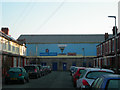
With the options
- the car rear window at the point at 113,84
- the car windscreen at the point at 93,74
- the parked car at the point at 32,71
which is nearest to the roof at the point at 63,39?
the parked car at the point at 32,71

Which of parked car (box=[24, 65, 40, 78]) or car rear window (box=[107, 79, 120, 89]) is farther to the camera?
parked car (box=[24, 65, 40, 78])

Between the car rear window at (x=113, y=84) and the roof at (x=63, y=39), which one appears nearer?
the car rear window at (x=113, y=84)

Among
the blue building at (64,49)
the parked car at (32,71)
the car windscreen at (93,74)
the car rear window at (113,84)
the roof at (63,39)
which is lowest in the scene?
the parked car at (32,71)

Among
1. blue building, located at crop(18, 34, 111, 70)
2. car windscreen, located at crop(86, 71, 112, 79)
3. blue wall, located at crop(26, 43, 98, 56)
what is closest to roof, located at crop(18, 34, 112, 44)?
blue building, located at crop(18, 34, 111, 70)

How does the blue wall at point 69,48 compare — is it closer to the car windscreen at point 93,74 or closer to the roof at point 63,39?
the roof at point 63,39

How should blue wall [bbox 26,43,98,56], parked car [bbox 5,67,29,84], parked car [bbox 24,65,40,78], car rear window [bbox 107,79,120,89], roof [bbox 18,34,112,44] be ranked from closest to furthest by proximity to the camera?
1. car rear window [bbox 107,79,120,89]
2. parked car [bbox 5,67,29,84]
3. parked car [bbox 24,65,40,78]
4. blue wall [bbox 26,43,98,56]
5. roof [bbox 18,34,112,44]

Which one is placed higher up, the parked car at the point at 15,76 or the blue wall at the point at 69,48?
the blue wall at the point at 69,48

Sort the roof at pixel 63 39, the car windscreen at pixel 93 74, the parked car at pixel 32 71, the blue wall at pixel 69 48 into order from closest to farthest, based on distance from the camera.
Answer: the car windscreen at pixel 93 74
the parked car at pixel 32 71
the blue wall at pixel 69 48
the roof at pixel 63 39

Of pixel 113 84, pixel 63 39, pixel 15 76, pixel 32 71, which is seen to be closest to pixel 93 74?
pixel 113 84

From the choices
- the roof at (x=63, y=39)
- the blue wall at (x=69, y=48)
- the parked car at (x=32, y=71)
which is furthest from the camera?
the roof at (x=63, y=39)

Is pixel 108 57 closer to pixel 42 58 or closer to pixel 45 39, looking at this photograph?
pixel 42 58

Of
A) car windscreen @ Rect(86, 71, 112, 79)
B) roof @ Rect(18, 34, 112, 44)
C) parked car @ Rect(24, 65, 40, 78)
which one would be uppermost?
roof @ Rect(18, 34, 112, 44)

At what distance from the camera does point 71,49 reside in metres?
71.8

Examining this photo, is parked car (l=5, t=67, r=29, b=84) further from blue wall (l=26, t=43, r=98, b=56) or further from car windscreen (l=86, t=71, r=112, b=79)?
blue wall (l=26, t=43, r=98, b=56)
